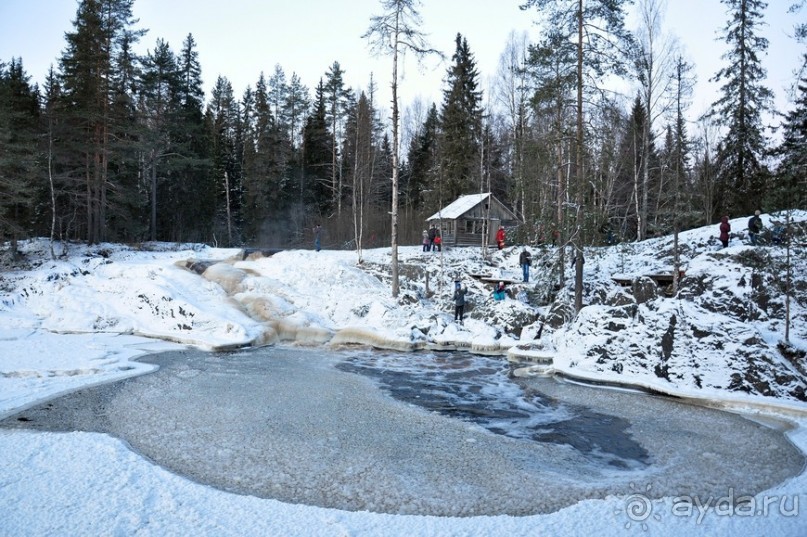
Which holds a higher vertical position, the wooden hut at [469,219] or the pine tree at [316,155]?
the pine tree at [316,155]

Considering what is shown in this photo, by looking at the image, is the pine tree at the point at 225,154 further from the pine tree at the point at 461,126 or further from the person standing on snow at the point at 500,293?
the person standing on snow at the point at 500,293

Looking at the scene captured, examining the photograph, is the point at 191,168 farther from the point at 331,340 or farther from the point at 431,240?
the point at 331,340

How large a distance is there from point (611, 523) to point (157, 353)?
15.4 metres

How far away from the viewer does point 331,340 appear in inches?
788

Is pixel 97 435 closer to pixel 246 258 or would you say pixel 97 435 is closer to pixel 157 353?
pixel 157 353

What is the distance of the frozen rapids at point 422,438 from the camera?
6605mm

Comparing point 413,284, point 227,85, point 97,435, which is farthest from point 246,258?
point 227,85

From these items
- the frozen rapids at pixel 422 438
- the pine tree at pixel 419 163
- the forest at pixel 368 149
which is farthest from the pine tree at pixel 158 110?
the frozen rapids at pixel 422 438

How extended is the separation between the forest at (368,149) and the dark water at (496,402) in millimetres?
5944

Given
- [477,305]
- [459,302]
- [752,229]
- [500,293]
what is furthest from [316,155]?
[752,229]

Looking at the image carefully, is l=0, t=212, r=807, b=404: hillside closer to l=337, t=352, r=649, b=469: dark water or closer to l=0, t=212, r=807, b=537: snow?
l=0, t=212, r=807, b=537: snow

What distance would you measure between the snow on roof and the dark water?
17937mm

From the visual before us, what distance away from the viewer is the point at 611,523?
5570 millimetres

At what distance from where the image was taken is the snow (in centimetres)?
556
